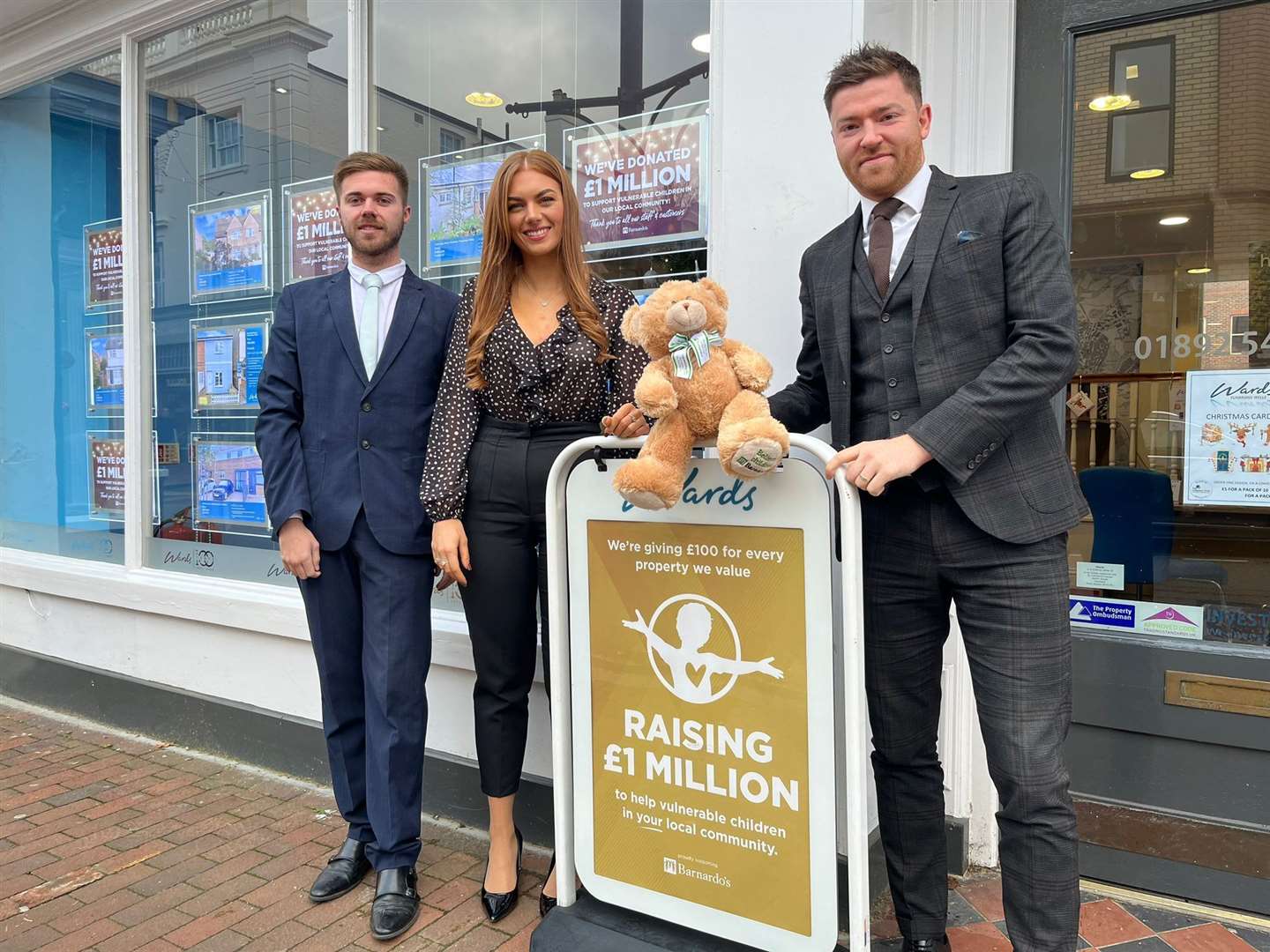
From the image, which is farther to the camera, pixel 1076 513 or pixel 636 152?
pixel 636 152

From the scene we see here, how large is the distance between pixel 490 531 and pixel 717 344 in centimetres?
103

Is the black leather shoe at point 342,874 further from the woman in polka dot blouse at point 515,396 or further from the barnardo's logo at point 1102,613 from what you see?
the barnardo's logo at point 1102,613

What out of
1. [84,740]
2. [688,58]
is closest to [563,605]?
[688,58]

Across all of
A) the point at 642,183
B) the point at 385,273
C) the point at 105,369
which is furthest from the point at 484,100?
the point at 105,369

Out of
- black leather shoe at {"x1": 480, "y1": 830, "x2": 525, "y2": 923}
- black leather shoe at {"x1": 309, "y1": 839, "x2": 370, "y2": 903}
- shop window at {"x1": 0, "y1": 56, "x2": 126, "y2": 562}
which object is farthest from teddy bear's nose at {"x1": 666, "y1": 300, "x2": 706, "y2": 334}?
shop window at {"x1": 0, "y1": 56, "x2": 126, "y2": 562}

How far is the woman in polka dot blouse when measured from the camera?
8.32 ft

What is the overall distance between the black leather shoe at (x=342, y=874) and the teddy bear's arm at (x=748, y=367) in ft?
7.20

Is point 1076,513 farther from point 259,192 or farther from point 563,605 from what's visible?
point 259,192

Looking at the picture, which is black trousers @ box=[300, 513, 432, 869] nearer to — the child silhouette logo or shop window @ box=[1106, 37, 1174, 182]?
the child silhouette logo

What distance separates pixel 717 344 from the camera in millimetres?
1902

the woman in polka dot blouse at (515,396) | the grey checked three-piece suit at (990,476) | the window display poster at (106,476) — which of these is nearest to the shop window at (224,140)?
the window display poster at (106,476)

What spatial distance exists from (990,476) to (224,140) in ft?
13.9

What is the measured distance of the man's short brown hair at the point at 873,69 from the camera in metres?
1.98

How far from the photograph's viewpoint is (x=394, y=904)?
8.89 feet
